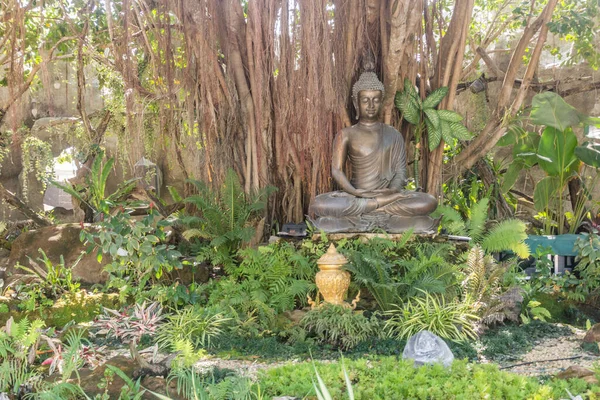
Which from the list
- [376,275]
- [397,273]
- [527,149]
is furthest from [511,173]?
[376,275]

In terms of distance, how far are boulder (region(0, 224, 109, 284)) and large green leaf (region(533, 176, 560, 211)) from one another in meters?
5.21

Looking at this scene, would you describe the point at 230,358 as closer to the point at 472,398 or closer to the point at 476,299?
the point at 472,398

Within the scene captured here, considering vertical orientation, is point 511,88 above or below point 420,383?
above

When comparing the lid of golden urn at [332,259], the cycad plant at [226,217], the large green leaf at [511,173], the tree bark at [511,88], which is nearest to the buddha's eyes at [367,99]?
the cycad plant at [226,217]

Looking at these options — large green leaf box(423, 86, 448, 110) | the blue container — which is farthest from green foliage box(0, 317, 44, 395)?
the blue container

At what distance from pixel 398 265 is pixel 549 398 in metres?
2.76

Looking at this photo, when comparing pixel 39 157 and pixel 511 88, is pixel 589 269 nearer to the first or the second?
pixel 511 88

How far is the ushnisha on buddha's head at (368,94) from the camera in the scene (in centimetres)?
653

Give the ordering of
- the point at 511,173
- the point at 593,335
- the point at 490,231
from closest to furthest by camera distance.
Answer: the point at 593,335
the point at 490,231
the point at 511,173

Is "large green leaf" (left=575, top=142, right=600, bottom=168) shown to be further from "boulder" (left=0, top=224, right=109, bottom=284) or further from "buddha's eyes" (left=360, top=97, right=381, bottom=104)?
"boulder" (left=0, top=224, right=109, bottom=284)

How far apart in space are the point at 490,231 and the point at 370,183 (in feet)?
4.23

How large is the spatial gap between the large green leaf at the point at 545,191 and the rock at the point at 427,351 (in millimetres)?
4838

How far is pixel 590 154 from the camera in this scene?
7.34m

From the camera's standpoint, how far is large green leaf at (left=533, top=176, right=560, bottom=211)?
7.99 m
